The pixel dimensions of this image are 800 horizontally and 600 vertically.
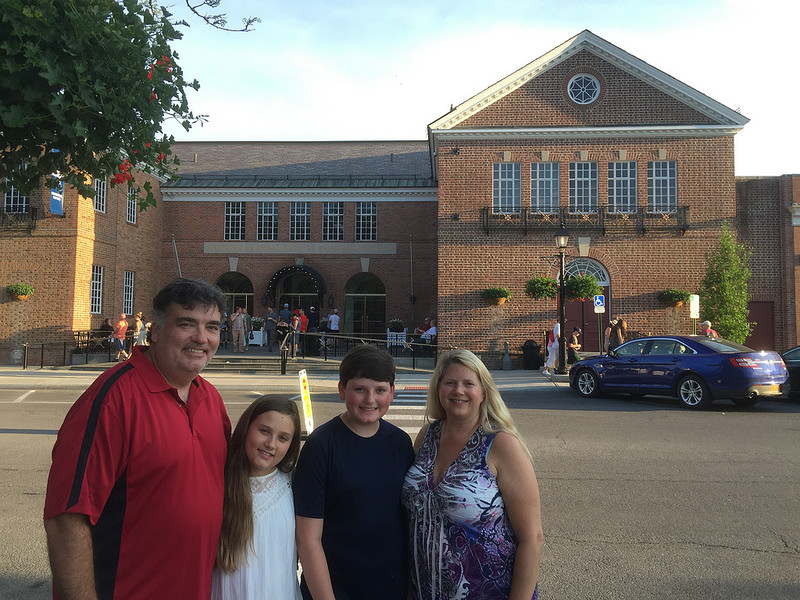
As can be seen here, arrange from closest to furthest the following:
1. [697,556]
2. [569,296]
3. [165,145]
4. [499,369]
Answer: [165,145], [697,556], [569,296], [499,369]

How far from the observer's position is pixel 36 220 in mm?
22844

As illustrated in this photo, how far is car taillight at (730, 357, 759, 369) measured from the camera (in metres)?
11.9

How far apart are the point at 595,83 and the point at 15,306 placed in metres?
23.2

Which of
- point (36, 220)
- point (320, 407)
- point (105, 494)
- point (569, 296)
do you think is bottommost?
point (320, 407)

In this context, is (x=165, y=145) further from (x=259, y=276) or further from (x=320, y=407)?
(x=259, y=276)

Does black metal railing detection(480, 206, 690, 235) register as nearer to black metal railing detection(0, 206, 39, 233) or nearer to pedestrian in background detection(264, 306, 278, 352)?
pedestrian in background detection(264, 306, 278, 352)

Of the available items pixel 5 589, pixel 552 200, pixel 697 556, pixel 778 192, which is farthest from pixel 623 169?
pixel 5 589

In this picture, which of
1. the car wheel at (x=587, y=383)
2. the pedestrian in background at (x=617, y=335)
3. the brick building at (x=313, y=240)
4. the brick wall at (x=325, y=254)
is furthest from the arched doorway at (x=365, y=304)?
the car wheel at (x=587, y=383)

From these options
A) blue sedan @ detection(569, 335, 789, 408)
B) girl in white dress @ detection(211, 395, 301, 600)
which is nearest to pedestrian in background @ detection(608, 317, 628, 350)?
blue sedan @ detection(569, 335, 789, 408)

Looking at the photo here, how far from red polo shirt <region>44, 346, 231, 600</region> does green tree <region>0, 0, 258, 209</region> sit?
1868 mm

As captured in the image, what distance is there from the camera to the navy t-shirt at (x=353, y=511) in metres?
2.34

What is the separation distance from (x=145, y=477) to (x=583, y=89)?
24134 millimetres

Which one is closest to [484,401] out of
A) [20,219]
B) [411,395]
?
[411,395]

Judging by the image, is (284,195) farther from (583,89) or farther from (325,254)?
(583,89)
